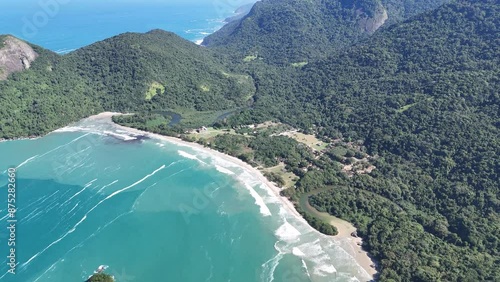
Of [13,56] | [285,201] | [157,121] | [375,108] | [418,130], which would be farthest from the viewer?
[13,56]

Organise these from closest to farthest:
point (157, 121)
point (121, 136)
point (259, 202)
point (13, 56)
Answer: point (259, 202)
point (121, 136)
point (157, 121)
point (13, 56)

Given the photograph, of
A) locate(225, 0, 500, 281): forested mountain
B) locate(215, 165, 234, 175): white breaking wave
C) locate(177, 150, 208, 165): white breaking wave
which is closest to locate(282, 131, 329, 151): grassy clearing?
locate(225, 0, 500, 281): forested mountain

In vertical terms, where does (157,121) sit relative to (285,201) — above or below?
above

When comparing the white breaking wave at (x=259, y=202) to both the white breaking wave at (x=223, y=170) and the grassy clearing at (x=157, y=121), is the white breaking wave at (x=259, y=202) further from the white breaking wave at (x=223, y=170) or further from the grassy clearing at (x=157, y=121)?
the grassy clearing at (x=157, y=121)

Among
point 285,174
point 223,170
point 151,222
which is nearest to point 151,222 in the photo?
point 151,222

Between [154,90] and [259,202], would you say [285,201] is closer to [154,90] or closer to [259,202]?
[259,202]

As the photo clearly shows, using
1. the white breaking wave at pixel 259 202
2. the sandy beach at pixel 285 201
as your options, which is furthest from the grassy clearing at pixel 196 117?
the white breaking wave at pixel 259 202

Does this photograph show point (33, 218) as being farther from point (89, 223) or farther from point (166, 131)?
point (166, 131)
